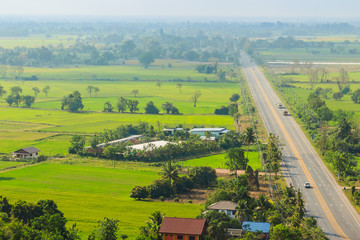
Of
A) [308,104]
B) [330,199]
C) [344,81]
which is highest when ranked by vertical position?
[344,81]

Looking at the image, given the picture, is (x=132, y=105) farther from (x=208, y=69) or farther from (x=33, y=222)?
(x=33, y=222)

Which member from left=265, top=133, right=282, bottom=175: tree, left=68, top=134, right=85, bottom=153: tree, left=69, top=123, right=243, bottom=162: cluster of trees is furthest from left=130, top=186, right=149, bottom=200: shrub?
left=68, top=134, right=85, bottom=153: tree

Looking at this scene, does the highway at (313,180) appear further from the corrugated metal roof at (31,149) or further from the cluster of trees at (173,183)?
the corrugated metal roof at (31,149)

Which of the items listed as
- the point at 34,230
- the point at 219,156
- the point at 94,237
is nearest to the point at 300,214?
the point at 94,237

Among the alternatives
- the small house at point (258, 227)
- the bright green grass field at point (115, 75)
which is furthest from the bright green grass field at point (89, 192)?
the bright green grass field at point (115, 75)

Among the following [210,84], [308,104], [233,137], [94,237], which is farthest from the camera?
[210,84]

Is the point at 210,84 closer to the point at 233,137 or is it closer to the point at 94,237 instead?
the point at 233,137
